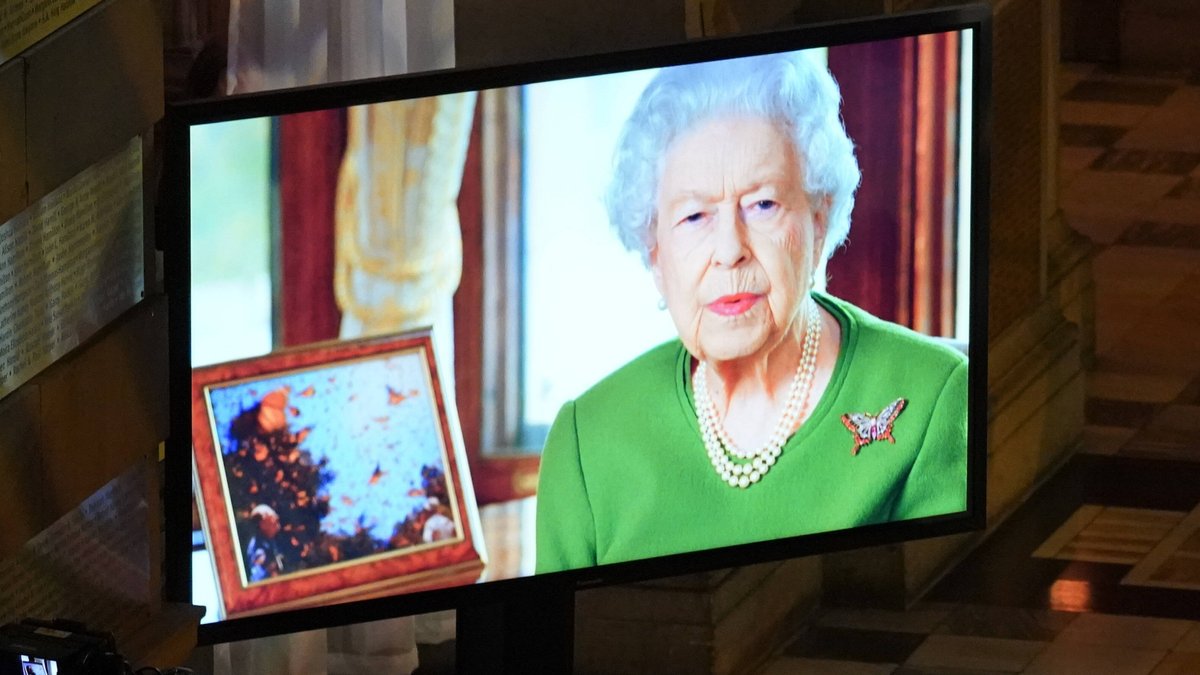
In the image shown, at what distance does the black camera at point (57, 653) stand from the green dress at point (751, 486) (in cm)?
105

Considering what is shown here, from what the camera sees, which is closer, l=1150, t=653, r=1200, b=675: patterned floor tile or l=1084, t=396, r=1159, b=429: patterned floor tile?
l=1150, t=653, r=1200, b=675: patterned floor tile

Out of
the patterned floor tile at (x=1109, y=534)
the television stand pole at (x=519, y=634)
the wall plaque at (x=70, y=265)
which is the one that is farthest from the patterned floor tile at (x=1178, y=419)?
the wall plaque at (x=70, y=265)

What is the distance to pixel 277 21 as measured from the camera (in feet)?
11.3

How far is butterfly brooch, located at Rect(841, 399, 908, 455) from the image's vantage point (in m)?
3.72

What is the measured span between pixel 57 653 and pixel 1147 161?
6.70 metres

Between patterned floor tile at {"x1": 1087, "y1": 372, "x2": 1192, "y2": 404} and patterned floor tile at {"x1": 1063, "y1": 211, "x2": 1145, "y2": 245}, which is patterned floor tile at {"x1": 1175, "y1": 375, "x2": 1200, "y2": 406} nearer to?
patterned floor tile at {"x1": 1087, "y1": 372, "x2": 1192, "y2": 404}

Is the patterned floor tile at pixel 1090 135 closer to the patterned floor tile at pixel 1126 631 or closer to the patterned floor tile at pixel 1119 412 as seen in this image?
the patterned floor tile at pixel 1119 412

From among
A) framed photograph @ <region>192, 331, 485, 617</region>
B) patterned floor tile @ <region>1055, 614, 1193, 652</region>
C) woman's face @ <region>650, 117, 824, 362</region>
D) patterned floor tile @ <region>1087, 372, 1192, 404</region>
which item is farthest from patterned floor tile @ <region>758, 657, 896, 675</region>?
patterned floor tile @ <region>1087, 372, 1192, 404</region>

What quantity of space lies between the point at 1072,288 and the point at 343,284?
3.20 metres

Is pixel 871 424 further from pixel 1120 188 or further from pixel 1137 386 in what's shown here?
pixel 1120 188

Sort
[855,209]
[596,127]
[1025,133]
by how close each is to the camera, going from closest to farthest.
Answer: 1. [596,127]
2. [855,209]
3. [1025,133]

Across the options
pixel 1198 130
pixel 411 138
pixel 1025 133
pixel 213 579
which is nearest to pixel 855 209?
pixel 411 138

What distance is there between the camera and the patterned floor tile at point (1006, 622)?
4.76 meters

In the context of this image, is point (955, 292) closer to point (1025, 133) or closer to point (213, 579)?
point (213, 579)
